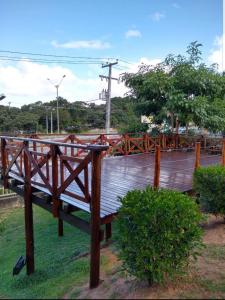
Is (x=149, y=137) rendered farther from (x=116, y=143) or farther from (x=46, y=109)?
(x=46, y=109)

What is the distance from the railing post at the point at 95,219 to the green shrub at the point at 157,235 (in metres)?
0.56

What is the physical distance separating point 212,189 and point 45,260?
3.31 m

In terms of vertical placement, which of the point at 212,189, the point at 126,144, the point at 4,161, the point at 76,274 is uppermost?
the point at 126,144

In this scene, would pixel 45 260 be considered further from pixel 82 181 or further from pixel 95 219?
pixel 95 219

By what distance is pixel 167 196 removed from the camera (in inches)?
118

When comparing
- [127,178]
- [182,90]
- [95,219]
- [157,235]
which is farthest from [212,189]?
[182,90]

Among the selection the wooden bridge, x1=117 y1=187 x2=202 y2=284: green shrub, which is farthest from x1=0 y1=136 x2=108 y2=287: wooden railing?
x1=117 y1=187 x2=202 y2=284: green shrub

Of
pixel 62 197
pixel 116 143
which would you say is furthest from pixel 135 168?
pixel 62 197

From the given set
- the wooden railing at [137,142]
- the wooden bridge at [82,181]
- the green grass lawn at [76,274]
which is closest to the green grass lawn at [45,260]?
the green grass lawn at [76,274]

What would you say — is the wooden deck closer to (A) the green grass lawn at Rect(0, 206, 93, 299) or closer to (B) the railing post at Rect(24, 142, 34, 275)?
(B) the railing post at Rect(24, 142, 34, 275)

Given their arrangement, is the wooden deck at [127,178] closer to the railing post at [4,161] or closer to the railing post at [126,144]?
the railing post at [4,161]

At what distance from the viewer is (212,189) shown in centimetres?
481

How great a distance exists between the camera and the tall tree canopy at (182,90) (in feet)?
33.5

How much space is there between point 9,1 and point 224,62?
8164 mm
